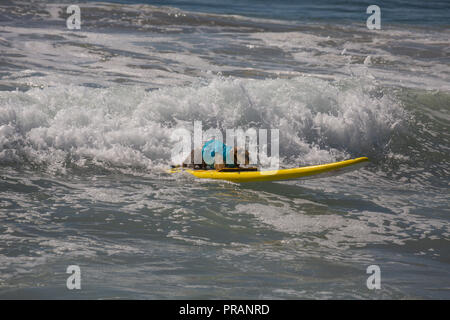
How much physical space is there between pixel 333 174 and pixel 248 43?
997 cm

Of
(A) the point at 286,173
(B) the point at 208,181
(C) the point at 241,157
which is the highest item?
(C) the point at 241,157

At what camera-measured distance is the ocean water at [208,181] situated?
15.5 feet

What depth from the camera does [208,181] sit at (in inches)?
296

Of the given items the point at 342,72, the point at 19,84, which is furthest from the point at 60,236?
the point at 342,72

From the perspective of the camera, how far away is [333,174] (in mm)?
7449

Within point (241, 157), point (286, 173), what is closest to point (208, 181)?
point (241, 157)

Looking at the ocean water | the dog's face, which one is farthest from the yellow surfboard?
the dog's face

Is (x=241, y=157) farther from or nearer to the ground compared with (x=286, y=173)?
farther from the ground

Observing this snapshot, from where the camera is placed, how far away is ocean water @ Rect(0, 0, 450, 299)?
4719 millimetres

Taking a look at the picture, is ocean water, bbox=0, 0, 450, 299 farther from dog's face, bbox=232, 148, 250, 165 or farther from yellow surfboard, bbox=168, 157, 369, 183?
dog's face, bbox=232, 148, 250, 165

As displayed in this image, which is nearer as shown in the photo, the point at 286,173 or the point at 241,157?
the point at 286,173

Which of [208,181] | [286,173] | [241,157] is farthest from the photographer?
[241,157]

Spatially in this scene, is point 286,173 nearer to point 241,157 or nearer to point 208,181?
point 241,157
